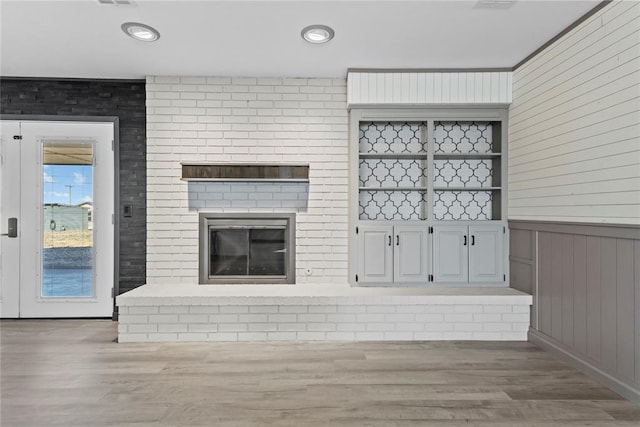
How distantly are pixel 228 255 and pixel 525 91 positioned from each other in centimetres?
317

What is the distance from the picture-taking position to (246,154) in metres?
4.03

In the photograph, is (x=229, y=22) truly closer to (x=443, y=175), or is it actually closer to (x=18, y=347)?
(x=443, y=175)

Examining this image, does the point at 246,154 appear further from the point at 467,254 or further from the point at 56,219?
the point at 467,254

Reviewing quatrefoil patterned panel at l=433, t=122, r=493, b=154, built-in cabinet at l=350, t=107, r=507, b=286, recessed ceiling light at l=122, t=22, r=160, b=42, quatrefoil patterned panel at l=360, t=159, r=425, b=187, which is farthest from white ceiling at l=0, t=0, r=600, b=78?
quatrefoil patterned panel at l=360, t=159, r=425, b=187

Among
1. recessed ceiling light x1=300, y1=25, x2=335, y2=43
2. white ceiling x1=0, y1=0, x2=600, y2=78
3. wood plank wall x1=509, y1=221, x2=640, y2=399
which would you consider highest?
white ceiling x1=0, y1=0, x2=600, y2=78

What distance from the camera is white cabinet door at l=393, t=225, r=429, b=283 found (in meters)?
3.88

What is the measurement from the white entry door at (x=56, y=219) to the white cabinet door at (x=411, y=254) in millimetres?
2916

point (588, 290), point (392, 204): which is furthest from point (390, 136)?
point (588, 290)

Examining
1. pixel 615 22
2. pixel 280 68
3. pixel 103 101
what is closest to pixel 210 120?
pixel 280 68

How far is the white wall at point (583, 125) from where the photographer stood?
2.41 meters

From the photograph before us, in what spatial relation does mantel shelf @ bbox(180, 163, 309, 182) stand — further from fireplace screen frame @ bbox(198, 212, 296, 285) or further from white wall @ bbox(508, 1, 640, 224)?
white wall @ bbox(508, 1, 640, 224)

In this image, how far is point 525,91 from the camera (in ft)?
11.7

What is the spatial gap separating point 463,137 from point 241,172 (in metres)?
2.24

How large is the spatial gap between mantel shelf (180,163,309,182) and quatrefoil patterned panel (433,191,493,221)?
145 cm
